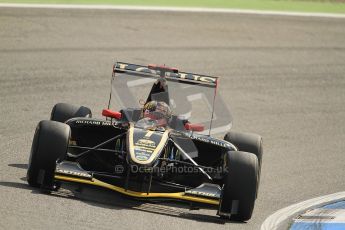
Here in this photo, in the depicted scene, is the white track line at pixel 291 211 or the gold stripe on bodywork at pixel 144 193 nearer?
the gold stripe on bodywork at pixel 144 193

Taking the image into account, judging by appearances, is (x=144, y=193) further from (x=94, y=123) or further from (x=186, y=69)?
(x=186, y=69)

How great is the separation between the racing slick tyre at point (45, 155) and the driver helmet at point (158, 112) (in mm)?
1760

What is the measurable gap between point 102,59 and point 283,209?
8.82 m

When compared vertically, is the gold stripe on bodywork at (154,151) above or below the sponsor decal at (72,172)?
above

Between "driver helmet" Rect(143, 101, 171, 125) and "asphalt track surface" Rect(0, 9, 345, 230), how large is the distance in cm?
140

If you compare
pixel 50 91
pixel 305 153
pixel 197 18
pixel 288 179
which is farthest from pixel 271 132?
pixel 197 18

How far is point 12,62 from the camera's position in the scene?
18719mm

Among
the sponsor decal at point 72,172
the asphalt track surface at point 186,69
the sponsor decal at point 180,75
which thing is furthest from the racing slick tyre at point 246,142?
the sponsor decal at point 72,172

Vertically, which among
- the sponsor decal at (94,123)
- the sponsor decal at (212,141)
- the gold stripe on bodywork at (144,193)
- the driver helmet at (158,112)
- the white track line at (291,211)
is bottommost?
the white track line at (291,211)

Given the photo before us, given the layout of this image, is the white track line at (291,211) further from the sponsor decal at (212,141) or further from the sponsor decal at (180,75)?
the sponsor decal at (180,75)

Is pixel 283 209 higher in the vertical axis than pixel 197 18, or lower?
lower

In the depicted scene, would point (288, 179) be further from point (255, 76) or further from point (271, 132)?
point (255, 76)

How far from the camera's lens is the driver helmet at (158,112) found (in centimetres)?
1235

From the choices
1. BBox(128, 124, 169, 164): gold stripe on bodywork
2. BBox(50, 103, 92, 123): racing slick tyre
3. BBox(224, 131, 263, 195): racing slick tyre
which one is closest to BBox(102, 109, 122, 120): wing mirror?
BBox(50, 103, 92, 123): racing slick tyre
